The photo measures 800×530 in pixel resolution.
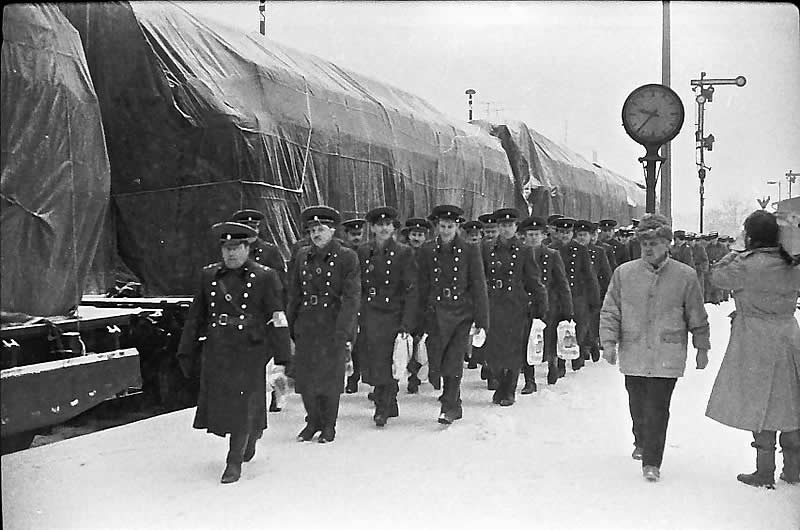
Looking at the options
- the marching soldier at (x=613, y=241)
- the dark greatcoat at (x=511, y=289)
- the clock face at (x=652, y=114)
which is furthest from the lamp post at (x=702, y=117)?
the marching soldier at (x=613, y=241)

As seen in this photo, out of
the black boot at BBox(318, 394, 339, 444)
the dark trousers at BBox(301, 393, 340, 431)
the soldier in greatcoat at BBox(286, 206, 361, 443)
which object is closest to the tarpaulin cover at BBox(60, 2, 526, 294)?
the soldier in greatcoat at BBox(286, 206, 361, 443)

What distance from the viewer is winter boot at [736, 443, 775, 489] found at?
4.96 metres

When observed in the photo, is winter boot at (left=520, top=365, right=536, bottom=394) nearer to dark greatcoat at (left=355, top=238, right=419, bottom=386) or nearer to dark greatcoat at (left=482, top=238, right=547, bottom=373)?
dark greatcoat at (left=482, top=238, right=547, bottom=373)

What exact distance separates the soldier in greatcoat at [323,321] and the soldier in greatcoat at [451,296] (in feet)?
3.56

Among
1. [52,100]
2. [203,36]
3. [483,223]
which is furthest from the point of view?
[483,223]

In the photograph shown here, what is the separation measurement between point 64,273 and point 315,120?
400 centimetres

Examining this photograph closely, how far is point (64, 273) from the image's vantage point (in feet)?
16.7

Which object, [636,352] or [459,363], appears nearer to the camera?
[636,352]

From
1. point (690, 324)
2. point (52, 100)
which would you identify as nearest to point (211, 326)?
point (52, 100)

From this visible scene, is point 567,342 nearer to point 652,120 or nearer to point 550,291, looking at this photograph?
point 550,291

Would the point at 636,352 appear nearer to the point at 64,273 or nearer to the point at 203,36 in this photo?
the point at 64,273

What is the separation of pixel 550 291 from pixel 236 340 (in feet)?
15.1

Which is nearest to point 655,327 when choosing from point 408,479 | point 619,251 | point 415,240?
point 408,479

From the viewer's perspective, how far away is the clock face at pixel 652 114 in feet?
23.3
